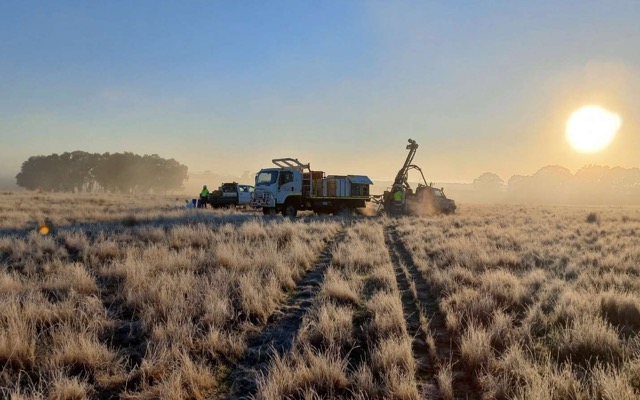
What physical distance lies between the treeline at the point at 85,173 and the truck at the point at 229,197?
73.7 metres

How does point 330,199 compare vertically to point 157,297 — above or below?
above

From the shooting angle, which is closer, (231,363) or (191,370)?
(191,370)

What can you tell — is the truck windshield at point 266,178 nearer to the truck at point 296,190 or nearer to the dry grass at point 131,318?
the truck at point 296,190

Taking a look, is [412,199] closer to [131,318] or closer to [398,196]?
[398,196]

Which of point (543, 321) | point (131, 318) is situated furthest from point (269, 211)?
point (543, 321)

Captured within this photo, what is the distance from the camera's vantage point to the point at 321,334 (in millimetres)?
5273

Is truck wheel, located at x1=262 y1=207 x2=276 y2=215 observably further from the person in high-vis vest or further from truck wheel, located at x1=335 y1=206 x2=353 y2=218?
the person in high-vis vest

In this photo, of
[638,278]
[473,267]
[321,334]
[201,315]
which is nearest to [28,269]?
[201,315]

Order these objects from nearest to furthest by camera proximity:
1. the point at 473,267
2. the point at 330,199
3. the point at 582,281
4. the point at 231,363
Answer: the point at 231,363 → the point at 582,281 → the point at 473,267 → the point at 330,199

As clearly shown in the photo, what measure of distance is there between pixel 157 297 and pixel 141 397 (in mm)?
3009

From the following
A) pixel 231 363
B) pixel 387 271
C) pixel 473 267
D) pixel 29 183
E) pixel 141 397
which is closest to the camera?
pixel 141 397

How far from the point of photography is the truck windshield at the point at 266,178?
26.2m

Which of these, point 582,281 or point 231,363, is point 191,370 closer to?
point 231,363

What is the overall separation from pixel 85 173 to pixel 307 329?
107 meters
